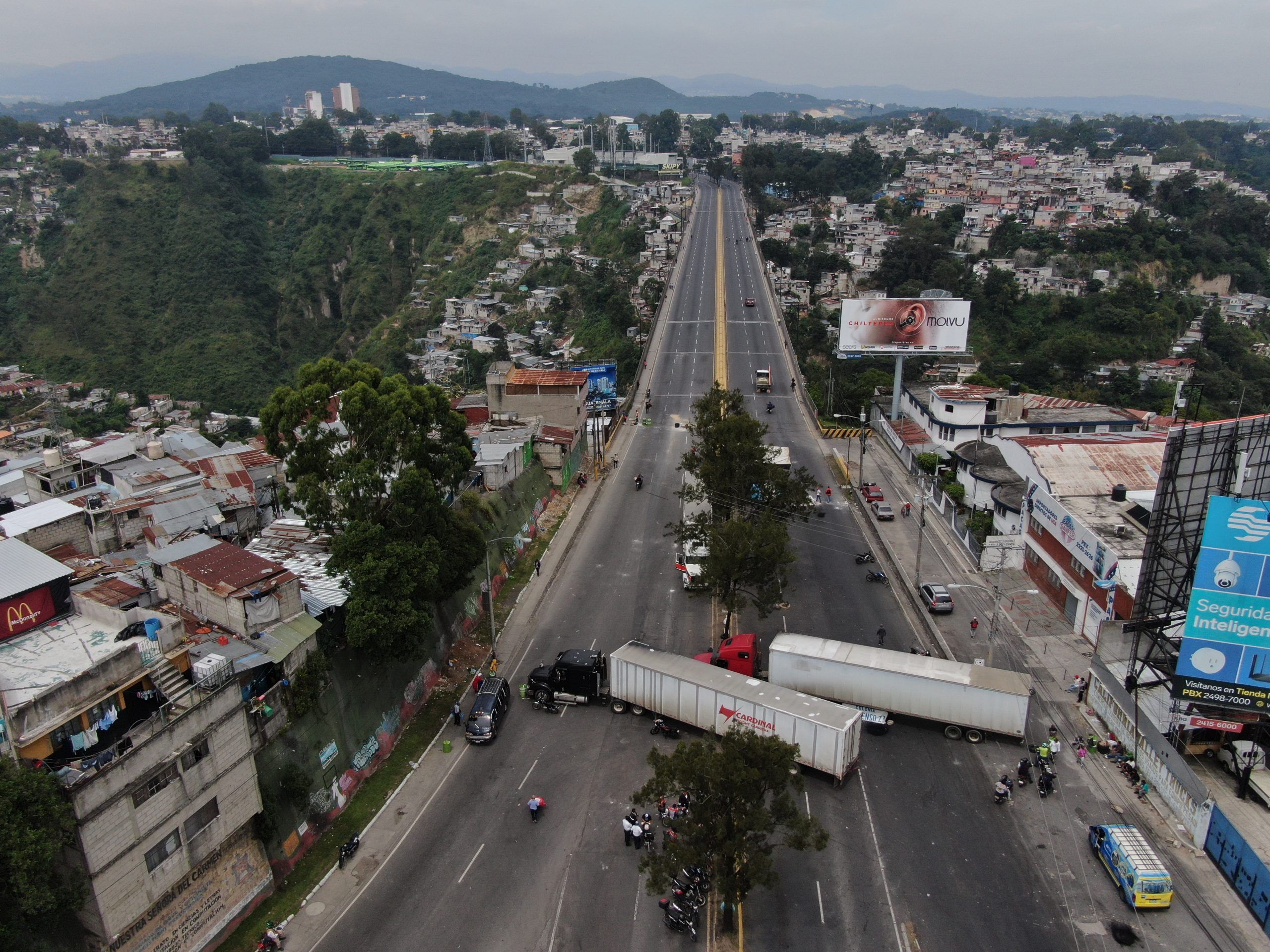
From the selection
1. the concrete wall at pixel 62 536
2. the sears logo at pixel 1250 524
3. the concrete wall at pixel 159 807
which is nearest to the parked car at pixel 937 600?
the sears logo at pixel 1250 524

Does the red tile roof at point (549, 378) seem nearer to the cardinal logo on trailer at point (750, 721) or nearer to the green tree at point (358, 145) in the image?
the cardinal logo on trailer at point (750, 721)

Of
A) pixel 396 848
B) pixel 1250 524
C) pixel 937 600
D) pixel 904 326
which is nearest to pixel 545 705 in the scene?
pixel 396 848

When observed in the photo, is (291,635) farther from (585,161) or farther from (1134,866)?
(585,161)

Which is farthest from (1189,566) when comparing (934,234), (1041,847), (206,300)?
(206,300)

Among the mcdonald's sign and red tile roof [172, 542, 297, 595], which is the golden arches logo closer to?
the mcdonald's sign

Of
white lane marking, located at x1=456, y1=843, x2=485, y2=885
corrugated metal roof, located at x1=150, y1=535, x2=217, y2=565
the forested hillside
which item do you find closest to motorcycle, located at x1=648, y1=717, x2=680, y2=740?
white lane marking, located at x1=456, y1=843, x2=485, y2=885

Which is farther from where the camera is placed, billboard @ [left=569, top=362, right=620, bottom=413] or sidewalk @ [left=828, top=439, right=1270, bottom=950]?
billboard @ [left=569, top=362, right=620, bottom=413]
